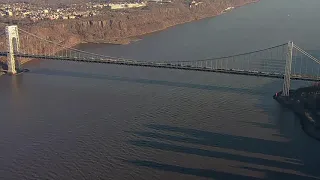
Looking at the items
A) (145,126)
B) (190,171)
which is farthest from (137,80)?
(190,171)

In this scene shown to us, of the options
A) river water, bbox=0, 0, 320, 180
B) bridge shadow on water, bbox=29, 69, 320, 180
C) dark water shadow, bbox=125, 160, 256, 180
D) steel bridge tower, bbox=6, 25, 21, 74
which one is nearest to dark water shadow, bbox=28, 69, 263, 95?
river water, bbox=0, 0, 320, 180

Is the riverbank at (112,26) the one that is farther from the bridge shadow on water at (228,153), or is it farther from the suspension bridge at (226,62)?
the bridge shadow on water at (228,153)

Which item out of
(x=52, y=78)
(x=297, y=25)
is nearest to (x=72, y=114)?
(x=52, y=78)

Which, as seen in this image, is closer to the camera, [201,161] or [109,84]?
[201,161]

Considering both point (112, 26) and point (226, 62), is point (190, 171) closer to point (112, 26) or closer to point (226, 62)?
point (226, 62)

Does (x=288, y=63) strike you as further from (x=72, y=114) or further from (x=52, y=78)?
(x=52, y=78)

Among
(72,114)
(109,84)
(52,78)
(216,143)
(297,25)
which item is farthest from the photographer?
(297,25)

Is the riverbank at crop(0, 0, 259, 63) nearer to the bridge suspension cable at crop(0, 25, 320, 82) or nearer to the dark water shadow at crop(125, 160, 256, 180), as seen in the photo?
the bridge suspension cable at crop(0, 25, 320, 82)

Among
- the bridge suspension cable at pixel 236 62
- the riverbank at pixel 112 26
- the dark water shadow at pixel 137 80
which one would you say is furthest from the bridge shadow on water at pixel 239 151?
the riverbank at pixel 112 26
